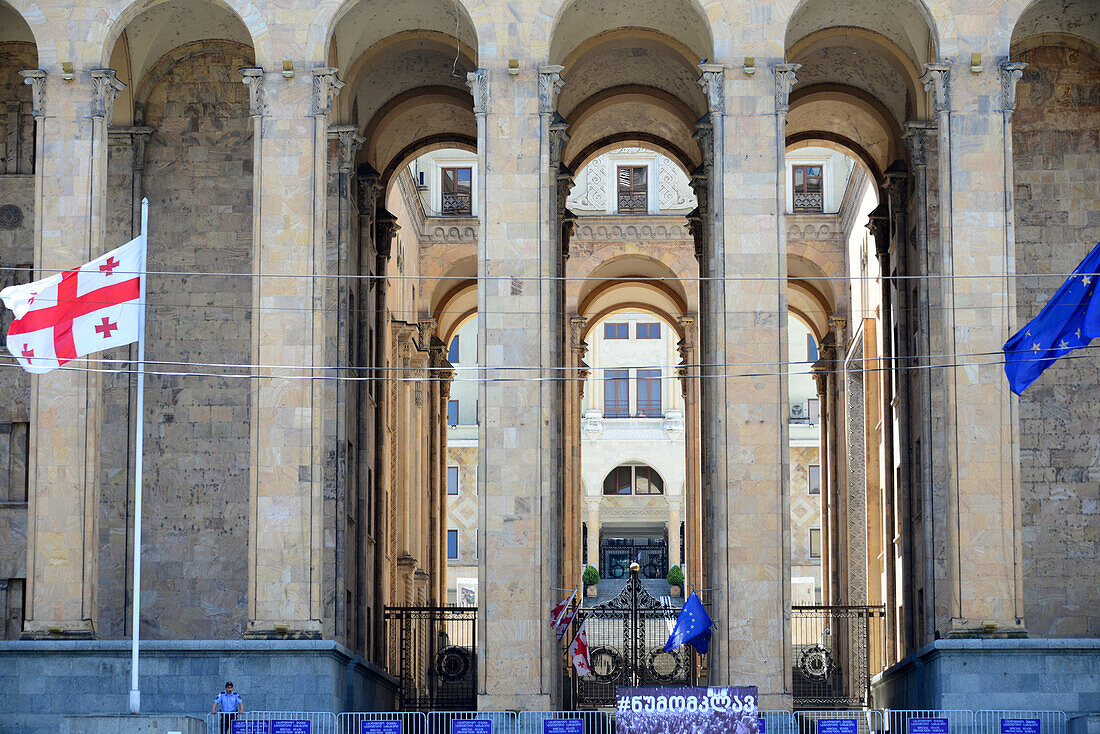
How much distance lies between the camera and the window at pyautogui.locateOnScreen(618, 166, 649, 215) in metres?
64.0

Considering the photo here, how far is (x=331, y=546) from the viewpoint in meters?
43.7

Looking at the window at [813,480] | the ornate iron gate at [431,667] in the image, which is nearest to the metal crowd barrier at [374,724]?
the ornate iron gate at [431,667]

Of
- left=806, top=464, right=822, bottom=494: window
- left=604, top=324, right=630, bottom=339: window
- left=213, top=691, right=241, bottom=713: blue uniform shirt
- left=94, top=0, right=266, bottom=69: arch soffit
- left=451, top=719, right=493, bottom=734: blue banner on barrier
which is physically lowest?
left=451, top=719, right=493, bottom=734: blue banner on barrier

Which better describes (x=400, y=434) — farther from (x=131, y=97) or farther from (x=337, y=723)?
(x=337, y=723)

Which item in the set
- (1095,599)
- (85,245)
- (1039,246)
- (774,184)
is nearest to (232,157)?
(85,245)

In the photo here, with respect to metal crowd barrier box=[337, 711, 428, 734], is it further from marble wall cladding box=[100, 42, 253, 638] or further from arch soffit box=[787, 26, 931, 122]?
arch soffit box=[787, 26, 931, 122]

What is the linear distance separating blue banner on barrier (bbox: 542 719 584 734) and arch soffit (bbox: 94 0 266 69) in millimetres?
→ 16022

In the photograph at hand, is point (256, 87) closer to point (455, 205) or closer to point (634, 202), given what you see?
point (634, 202)

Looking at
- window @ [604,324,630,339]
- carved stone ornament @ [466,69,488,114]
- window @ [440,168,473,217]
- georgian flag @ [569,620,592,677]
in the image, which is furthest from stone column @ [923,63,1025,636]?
window @ [604,324,630,339]

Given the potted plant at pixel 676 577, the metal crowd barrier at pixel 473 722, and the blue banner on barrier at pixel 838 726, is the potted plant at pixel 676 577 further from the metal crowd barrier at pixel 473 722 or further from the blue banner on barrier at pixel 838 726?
the blue banner on barrier at pixel 838 726

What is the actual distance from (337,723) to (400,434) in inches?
876

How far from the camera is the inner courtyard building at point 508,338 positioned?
37469 mm

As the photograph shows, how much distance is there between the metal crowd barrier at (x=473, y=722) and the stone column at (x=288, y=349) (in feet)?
11.8

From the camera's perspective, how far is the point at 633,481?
93.9 m
